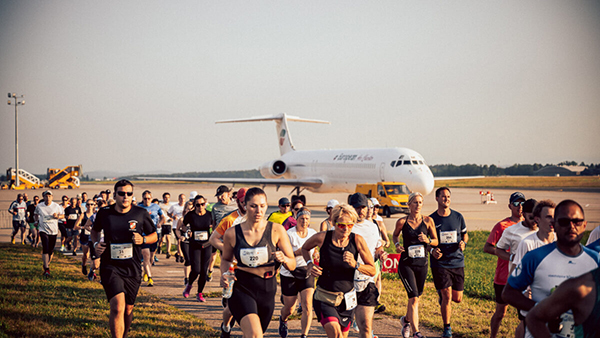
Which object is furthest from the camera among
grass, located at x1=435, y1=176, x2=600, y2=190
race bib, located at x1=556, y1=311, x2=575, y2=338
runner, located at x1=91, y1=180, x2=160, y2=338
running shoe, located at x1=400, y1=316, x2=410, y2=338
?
grass, located at x1=435, y1=176, x2=600, y2=190

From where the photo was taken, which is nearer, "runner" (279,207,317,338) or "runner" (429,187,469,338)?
"runner" (279,207,317,338)

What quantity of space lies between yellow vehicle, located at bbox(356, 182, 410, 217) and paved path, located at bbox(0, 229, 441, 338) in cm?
1352

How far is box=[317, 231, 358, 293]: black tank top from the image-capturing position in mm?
5109

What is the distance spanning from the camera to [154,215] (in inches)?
481

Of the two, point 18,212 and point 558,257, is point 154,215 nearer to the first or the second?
point 18,212

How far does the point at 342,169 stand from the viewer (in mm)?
33000

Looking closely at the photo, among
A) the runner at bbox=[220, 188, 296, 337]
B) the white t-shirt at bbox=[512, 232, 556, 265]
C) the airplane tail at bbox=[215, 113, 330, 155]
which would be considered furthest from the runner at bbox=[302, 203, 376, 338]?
the airplane tail at bbox=[215, 113, 330, 155]

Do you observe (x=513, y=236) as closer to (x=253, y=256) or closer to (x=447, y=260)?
(x=447, y=260)

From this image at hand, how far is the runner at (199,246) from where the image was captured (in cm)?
872

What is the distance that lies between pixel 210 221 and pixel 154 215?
3.73 meters

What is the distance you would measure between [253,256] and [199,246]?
413 centimetres

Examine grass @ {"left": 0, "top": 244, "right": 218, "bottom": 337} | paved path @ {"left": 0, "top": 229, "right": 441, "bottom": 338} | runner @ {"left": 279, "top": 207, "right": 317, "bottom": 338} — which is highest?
runner @ {"left": 279, "top": 207, "right": 317, "bottom": 338}

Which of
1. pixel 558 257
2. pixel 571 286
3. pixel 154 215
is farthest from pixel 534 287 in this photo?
pixel 154 215

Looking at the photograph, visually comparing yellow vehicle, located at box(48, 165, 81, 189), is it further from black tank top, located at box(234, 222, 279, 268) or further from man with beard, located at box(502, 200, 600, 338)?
man with beard, located at box(502, 200, 600, 338)
